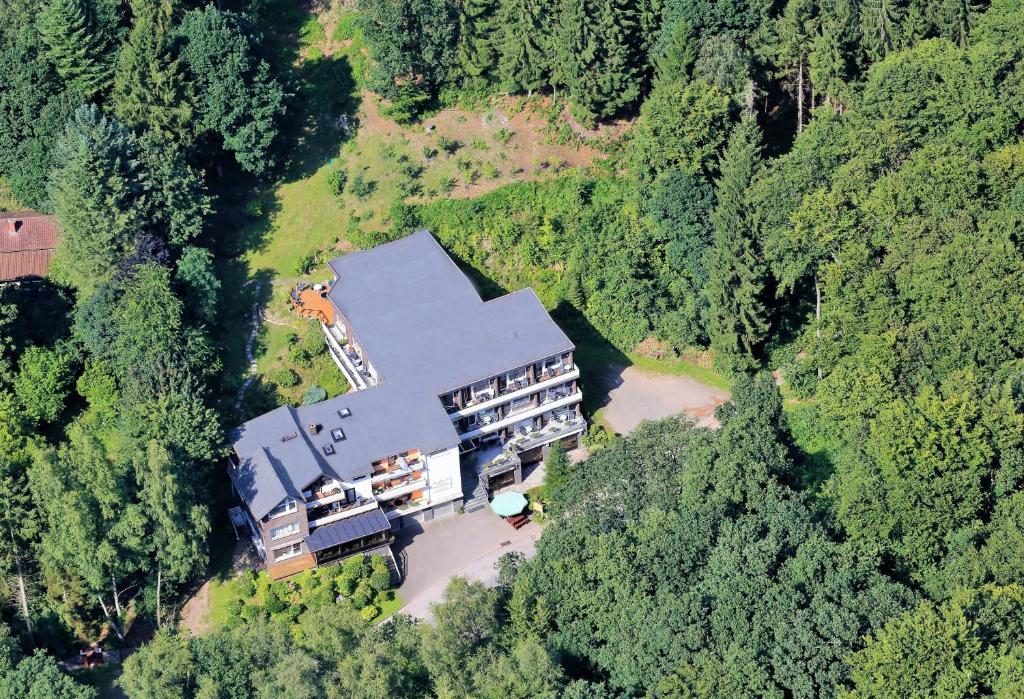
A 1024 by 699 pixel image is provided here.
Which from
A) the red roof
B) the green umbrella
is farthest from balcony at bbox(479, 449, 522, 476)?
the red roof

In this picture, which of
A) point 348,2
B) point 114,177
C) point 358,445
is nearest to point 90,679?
point 358,445

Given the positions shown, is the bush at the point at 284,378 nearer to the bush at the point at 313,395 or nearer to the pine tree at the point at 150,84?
the bush at the point at 313,395

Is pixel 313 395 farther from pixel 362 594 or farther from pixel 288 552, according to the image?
pixel 362 594

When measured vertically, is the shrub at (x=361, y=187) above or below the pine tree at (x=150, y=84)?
Result: below

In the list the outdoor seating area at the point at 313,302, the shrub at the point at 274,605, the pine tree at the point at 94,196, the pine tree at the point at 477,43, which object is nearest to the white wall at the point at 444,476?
the shrub at the point at 274,605

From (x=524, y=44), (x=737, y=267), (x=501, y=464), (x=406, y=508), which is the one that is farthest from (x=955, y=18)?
(x=406, y=508)

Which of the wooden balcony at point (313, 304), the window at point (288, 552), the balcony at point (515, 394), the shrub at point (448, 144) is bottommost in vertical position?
the window at point (288, 552)

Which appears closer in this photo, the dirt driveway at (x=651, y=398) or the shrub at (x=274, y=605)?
the shrub at (x=274, y=605)
